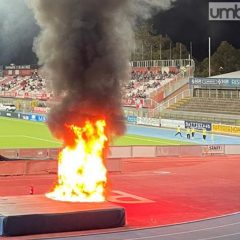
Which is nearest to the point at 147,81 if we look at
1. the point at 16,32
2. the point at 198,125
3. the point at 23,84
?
the point at 16,32

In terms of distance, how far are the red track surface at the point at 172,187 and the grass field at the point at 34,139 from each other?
27.3 ft

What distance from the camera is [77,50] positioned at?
18.3m

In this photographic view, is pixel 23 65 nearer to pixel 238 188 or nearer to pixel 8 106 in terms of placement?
pixel 8 106

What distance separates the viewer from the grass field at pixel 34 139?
163ft

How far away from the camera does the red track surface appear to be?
→ 2084cm

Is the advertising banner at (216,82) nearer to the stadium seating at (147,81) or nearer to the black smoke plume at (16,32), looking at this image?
the stadium seating at (147,81)

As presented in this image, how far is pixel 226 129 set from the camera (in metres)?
54.1

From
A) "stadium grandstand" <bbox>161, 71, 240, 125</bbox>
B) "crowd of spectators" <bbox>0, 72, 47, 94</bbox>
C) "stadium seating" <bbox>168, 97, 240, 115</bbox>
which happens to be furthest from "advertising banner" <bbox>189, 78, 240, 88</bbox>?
"crowd of spectators" <bbox>0, 72, 47, 94</bbox>

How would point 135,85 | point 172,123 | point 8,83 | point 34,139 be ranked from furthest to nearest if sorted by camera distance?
point 8,83
point 135,85
point 172,123
point 34,139

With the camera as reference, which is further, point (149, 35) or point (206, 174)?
point (149, 35)

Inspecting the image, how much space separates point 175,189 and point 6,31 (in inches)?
1741

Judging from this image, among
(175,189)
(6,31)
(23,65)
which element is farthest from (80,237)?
(23,65)

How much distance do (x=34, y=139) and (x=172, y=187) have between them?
92.1ft

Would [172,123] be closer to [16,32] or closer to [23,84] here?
[16,32]
